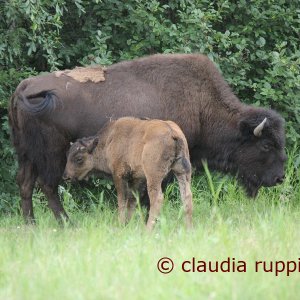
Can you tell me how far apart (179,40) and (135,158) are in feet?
12.1

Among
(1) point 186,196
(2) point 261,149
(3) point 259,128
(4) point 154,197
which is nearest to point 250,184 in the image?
(2) point 261,149

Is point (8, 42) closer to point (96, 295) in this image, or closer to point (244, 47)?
point (244, 47)

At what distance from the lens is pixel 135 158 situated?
8.49 meters

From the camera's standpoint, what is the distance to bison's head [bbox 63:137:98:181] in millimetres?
9008

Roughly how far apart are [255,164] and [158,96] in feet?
4.92

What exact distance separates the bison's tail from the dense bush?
6.13 feet

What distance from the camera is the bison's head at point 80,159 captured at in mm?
9008

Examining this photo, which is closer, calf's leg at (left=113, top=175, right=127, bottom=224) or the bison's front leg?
calf's leg at (left=113, top=175, right=127, bottom=224)

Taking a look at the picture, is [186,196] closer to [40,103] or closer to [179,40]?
[40,103]

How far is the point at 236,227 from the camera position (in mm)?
8000

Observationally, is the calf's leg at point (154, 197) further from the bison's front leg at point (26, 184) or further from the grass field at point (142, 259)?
the bison's front leg at point (26, 184)

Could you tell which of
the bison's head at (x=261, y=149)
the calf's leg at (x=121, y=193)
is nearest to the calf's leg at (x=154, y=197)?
the calf's leg at (x=121, y=193)

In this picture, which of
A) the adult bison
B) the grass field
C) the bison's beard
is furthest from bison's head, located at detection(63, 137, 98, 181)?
the bison's beard

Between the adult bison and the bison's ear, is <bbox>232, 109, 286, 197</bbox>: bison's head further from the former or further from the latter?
the bison's ear
